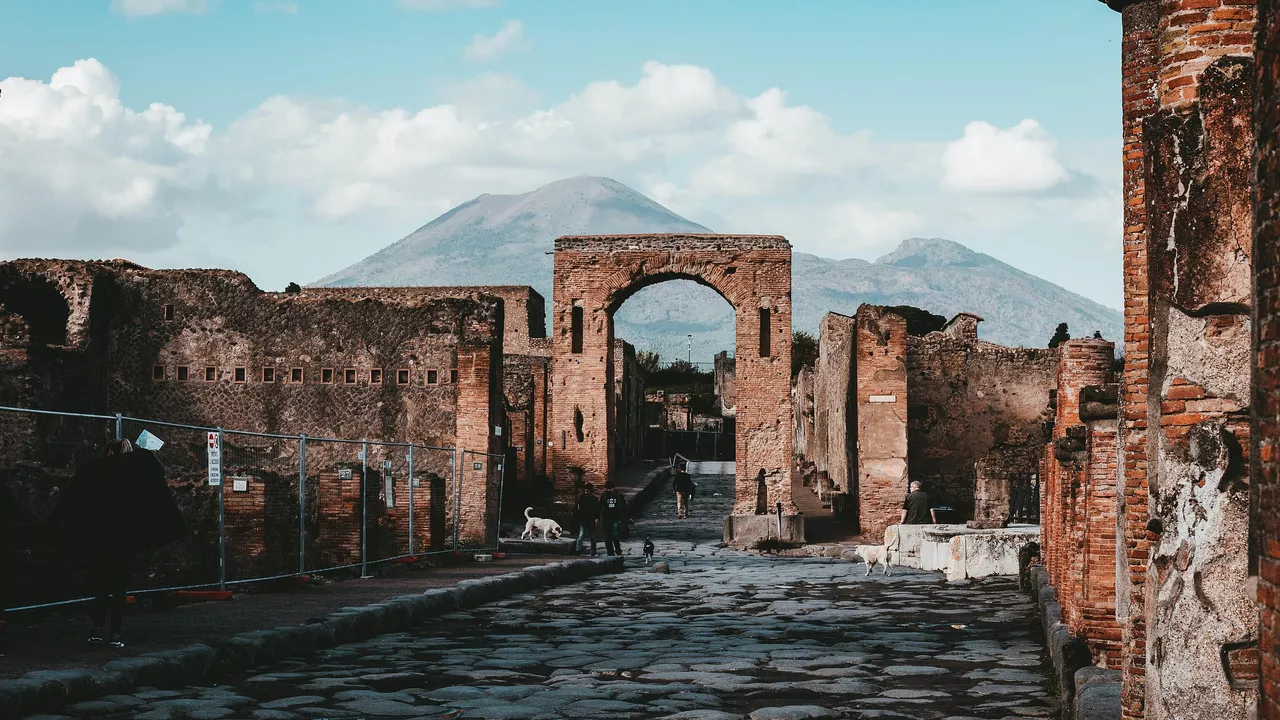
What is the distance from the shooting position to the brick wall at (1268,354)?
349cm

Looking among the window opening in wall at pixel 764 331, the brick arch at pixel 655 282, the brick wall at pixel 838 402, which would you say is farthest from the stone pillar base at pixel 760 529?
the window opening in wall at pixel 764 331

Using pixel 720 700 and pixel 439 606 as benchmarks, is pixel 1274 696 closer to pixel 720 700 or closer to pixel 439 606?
pixel 720 700

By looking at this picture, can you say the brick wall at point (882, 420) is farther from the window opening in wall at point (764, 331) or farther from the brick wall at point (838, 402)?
the window opening in wall at point (764, 331)

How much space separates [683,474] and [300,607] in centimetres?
2030

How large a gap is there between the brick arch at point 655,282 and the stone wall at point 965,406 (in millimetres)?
2589

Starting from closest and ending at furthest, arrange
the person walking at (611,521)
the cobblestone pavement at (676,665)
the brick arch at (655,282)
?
the cobblestone pavement at (676,665) < the person walking at (611,521) < the brick arch at (655,282)

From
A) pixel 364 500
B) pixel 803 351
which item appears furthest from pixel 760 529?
pixel 803 351

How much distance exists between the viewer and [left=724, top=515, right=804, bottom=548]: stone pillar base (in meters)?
25.0

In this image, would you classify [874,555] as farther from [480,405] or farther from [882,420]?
[882,420]

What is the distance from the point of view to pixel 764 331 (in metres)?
28.3

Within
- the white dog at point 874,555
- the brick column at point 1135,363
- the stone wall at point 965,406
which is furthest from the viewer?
the stone wall at point 965,406

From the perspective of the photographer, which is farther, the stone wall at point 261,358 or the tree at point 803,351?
the tree at point 803,351

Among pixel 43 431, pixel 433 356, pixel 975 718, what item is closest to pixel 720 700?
pixel 975 718

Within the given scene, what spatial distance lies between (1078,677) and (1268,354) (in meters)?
3.43
